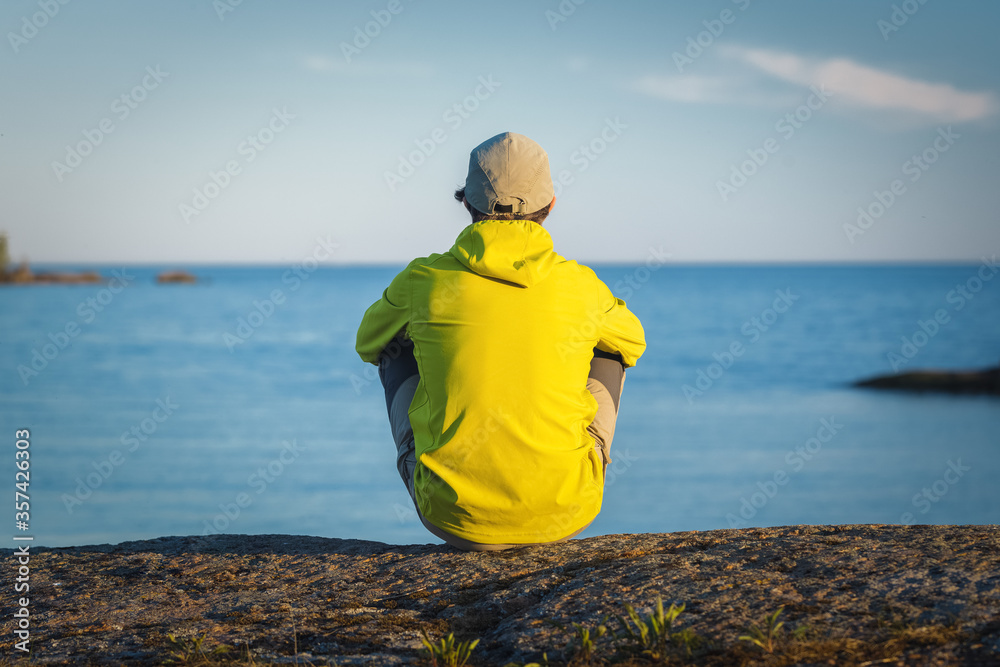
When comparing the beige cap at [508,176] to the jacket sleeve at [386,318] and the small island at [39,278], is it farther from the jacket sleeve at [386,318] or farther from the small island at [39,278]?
the small island at [39,278]

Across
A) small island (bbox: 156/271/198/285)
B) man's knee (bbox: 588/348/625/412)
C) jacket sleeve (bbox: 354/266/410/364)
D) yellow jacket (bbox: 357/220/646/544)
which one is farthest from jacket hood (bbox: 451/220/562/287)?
small island (bbox: 156/271/198/285)

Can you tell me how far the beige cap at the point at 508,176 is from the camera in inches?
108

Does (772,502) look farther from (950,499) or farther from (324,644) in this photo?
(324,644)

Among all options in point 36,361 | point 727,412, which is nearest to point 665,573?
point 727,412

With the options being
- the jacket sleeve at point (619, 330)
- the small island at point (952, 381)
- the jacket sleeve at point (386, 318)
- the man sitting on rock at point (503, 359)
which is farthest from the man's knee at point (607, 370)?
the small island at point (952, 381)

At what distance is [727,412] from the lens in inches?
816

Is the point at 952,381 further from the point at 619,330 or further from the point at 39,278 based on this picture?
the point at 39,278

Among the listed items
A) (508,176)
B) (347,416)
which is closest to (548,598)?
(508,176)

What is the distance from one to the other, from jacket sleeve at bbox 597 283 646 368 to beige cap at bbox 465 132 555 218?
431 mm

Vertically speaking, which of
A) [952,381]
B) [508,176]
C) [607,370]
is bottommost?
[607,370]

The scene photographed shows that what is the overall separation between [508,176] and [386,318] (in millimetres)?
688

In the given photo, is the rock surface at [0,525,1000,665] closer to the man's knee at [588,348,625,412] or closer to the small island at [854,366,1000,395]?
the man's knee at [588,348,625,412]

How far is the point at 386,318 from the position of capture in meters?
2.79

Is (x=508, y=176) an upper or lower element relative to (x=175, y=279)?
lower
